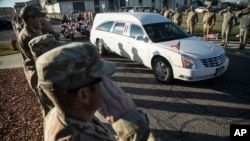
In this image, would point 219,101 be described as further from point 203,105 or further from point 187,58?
point 187,58

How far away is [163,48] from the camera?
648 cm

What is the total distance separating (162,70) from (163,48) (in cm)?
61

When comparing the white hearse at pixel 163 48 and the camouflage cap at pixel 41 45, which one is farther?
the white hearse at pixel 163 48

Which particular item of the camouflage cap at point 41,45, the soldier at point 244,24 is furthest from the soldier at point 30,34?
the soldier at point 244,24

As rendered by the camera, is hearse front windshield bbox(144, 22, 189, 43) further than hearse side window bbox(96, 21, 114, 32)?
No

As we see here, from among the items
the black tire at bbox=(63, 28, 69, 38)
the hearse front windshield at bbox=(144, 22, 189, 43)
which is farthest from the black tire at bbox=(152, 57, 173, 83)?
the black tire at bbox=(63, 28, 69, 38)

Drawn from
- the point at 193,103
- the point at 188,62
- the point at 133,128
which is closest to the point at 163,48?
the point at 188,62

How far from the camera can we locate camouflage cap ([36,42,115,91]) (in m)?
1.24

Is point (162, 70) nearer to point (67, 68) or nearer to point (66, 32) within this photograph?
point (67, 68)

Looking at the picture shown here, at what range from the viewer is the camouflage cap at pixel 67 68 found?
1244 millimetres

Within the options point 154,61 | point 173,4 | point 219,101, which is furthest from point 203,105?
point 173,4

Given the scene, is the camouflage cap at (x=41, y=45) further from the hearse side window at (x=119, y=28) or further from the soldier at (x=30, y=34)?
the hearse side window at (x=119, y=28)

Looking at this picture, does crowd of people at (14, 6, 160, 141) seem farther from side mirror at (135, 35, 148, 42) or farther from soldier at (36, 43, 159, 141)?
side mirror at (135, 35, 148, 42)

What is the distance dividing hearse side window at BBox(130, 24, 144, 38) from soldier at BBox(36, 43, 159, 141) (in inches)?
237
